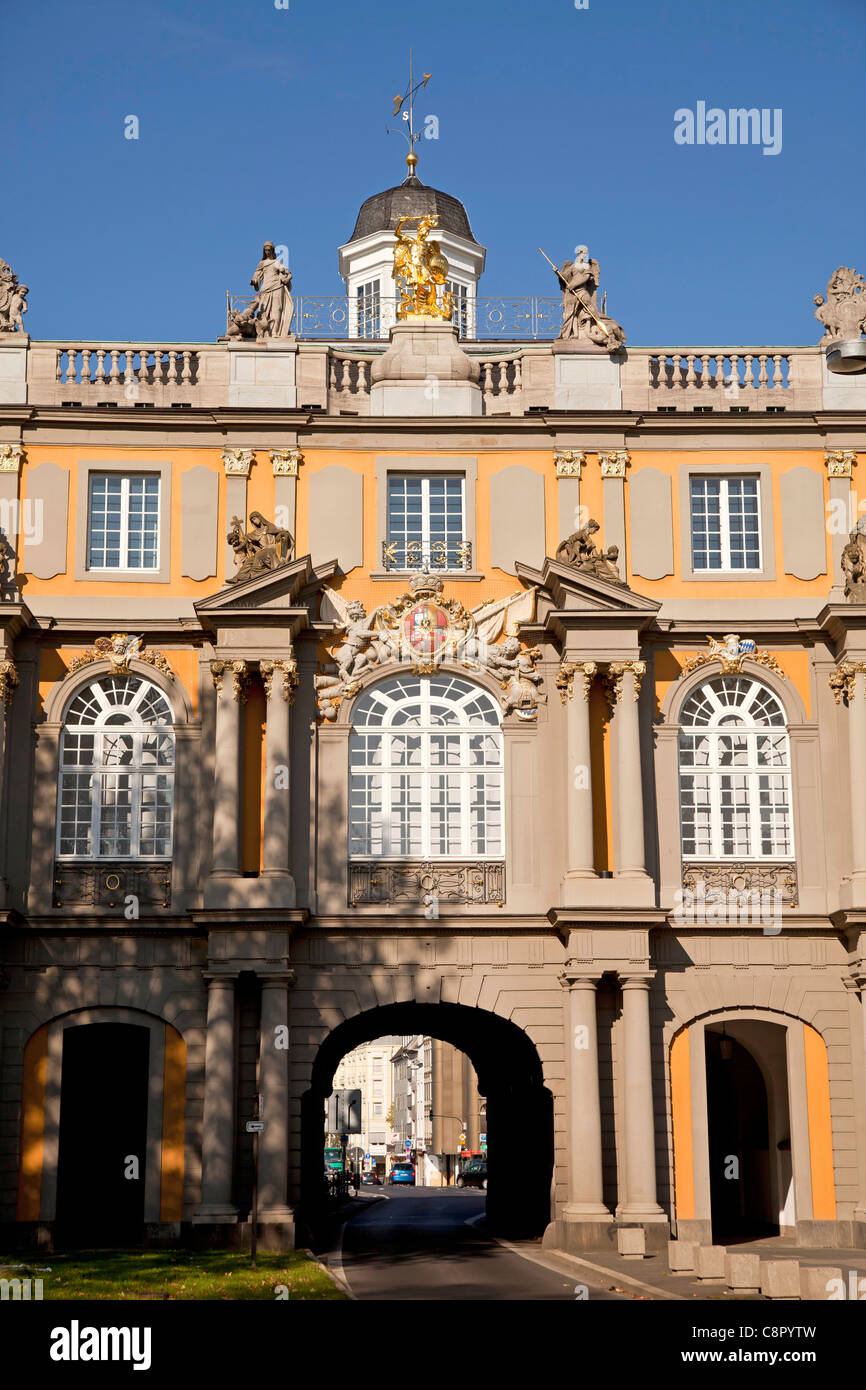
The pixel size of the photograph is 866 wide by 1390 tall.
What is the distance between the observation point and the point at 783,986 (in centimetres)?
3581

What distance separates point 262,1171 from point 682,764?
10.7m

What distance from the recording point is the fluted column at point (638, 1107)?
33.9 metres

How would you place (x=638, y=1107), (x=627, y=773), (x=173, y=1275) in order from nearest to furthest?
(x=173, y=1275) < (x=638, y=1107) < (x=627, y=773)

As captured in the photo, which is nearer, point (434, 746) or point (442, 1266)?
point (442, 1266)

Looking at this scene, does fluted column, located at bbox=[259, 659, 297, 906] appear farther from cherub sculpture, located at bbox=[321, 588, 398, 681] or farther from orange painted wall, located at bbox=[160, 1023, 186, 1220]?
orange painted wall, located at bbox=[160, 1023, 186, 1220]

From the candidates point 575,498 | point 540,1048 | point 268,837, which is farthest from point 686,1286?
point 575,498

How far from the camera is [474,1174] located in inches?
3403

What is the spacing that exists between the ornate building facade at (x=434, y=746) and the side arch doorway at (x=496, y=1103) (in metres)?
0.40

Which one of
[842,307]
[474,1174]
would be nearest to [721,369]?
[842,307]

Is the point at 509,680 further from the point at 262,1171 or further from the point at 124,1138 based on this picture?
the point at 124,1138

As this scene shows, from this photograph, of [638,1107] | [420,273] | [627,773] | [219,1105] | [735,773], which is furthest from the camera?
[420,273]

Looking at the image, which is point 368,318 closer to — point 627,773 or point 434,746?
point 434,746

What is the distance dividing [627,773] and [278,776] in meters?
6.24

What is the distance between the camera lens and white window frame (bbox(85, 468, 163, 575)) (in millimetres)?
37344
